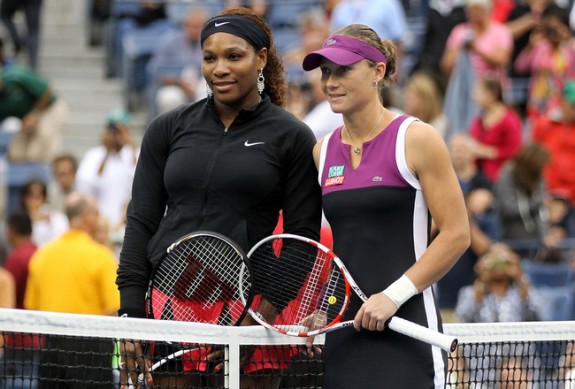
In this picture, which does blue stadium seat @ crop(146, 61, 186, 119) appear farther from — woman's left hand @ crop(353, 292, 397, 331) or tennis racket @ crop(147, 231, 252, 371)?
woman's left hand @ crop(353, 292, 397, 331)

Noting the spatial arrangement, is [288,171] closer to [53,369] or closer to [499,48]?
[53,369]

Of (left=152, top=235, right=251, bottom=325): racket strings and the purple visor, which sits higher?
the purple visor

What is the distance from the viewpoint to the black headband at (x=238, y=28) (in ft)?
15.5

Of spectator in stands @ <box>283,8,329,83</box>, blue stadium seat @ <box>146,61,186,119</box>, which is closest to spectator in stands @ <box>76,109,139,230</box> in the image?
spectator in stands @ <box>283,8,329,83</box>

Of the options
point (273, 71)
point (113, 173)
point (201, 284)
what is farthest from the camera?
point (113, 173)

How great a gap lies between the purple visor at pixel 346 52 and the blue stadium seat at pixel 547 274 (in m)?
5.92

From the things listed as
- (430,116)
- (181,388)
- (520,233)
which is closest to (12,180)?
(430,116)

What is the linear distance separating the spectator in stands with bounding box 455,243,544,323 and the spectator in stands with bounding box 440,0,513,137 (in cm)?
287

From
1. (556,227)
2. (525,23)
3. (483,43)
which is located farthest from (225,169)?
(525,23)

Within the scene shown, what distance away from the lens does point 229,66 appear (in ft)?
15.4

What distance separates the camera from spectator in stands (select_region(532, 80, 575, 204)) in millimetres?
11625

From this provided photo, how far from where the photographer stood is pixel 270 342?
4707 millimetres

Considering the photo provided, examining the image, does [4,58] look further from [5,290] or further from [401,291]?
[401,291]

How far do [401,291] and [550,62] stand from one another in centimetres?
911
